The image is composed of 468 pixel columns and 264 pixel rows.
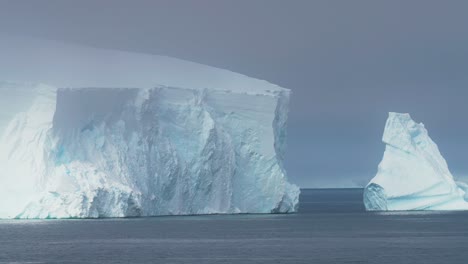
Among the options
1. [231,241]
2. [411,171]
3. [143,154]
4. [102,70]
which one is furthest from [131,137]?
[411,171]

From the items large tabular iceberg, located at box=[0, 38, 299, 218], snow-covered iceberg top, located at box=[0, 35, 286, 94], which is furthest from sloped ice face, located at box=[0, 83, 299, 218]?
snow-covered iceberg top, located at box=[0, 35, 286, 94]

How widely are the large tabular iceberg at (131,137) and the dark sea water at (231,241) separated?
118 cm

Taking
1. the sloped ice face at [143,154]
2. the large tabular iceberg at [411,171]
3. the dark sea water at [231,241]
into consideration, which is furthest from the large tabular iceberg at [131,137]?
the large tabular iceberg at [411,171]

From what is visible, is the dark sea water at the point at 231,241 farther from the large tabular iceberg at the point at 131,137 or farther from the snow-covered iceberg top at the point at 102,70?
the snow-covered iceberg top at the point at 102,70

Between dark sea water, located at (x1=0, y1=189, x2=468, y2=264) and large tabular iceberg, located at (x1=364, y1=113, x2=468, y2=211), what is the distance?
135 centimetres

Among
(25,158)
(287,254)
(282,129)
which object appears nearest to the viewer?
(287,254)

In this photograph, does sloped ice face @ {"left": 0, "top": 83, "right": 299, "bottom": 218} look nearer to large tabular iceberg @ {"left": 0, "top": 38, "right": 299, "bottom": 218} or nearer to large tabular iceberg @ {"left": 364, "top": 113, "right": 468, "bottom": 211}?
large tabular iceberg @ {"left": 0, "top": 38, "right": 299, "bottom": 218}

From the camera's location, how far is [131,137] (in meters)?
55.5

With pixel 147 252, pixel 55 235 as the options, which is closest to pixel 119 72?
pixel 55 235

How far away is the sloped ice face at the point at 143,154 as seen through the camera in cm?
5291

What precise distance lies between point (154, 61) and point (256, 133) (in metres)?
8.30

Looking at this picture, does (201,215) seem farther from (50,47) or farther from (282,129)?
(50,47)

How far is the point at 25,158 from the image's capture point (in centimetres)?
5369

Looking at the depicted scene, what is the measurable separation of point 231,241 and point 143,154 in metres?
9.04
